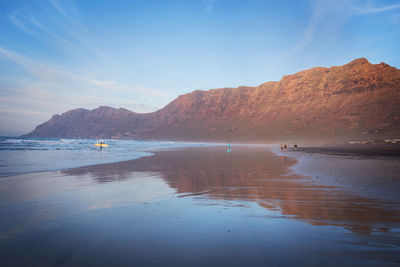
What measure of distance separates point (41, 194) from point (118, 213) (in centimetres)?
449

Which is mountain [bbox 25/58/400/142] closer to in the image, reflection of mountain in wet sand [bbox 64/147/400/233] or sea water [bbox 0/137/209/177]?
sea water [bbox 0/137/209/177]

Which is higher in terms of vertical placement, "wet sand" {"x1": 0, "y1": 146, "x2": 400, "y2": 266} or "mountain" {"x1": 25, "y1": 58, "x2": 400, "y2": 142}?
"mountain" {"x1": 25, "y1": 58, "x2": 400, "y2": 142}

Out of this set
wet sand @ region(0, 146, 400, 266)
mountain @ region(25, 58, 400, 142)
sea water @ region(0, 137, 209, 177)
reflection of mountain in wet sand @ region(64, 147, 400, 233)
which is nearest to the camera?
wet sand @ region(0, 146, 400, 266)

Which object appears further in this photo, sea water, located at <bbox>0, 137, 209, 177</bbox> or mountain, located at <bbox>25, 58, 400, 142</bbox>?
mountain, located at <bbox>25, 58, 400, 142</bbox>

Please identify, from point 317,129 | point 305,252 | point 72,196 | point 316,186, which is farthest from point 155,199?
point 317,129

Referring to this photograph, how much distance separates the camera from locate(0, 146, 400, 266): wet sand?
168 inches

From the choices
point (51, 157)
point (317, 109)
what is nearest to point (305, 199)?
point (51, 157)

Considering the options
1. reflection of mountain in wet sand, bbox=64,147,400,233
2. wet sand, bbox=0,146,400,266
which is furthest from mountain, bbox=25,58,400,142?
wet sand, bbox=0,146,400,266

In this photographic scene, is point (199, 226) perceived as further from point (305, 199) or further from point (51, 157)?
point (51, 157)

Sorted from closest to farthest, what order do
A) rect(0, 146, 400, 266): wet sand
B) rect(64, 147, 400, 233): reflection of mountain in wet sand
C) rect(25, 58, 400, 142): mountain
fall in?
rect(0, 146, 400, 266): wet sand → rect(64, 147, 400, 233): reflection of mountain in wet sand → rect(25, 58, 400, 142): mountain

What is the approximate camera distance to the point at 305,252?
4453mm

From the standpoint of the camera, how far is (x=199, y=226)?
602cm

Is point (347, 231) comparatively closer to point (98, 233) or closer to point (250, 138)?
point (98, 233)

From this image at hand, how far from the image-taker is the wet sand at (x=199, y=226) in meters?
4.28
